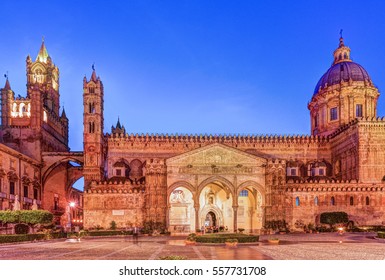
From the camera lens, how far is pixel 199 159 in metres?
53.1

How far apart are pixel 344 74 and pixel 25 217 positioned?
5261 centimetres

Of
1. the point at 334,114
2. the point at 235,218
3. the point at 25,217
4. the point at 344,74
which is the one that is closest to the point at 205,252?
the point at 25,217

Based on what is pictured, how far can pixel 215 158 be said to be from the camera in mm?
53250

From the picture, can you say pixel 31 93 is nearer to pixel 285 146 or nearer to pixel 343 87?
pixel 285 146

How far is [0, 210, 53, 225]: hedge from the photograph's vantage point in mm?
38094

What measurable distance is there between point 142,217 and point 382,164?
32.6 meters

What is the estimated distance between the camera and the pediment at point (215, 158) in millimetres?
53094

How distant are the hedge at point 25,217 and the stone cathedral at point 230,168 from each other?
14043 mm

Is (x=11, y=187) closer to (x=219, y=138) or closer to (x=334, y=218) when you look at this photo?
(x=219, y=138)

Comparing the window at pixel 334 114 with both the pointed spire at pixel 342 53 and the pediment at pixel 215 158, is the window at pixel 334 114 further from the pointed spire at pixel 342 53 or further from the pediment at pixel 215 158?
the pediment at pixel 215 158

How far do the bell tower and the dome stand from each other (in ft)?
121

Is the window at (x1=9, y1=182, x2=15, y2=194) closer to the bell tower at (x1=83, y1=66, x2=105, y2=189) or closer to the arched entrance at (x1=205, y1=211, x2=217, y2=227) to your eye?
the bell tower at (x1=83, y1=66, x2=105, y2=189)

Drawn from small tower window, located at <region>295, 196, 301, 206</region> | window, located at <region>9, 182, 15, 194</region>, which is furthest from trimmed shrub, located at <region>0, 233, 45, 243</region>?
small tower window, located at <region>295, 196, 301, 206</region>

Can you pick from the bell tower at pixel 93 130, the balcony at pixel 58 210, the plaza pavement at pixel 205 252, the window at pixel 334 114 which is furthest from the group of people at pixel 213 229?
the balcony at pixel 58 210
